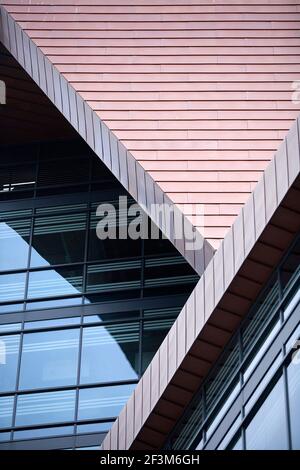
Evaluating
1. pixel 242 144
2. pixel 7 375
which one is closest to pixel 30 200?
pixel 7 375

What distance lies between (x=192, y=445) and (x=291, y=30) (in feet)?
30.8

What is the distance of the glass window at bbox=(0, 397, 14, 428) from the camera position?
65.3ft

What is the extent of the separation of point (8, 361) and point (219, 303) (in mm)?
8546

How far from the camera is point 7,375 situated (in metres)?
20.6

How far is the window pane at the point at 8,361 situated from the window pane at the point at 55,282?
1.09 meters

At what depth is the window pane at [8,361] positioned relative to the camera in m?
20.5

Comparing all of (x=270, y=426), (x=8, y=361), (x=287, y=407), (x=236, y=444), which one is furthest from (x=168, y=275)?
(x=287, y=407)

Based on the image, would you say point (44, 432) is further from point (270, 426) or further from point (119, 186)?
point (270, 426)

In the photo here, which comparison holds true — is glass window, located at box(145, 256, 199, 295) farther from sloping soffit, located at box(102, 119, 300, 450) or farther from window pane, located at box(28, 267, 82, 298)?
sloping soffit, located at box(102, 119, 300, 450)

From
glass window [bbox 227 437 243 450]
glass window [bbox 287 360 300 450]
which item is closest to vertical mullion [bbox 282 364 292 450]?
glass window [bbox 287 360 300 450]

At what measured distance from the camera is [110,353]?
2041cm

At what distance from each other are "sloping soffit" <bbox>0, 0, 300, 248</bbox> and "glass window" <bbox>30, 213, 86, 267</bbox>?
3.22 m

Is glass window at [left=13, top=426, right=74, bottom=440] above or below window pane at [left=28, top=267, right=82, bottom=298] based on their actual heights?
below

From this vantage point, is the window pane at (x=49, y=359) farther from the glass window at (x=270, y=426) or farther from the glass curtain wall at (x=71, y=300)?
the glass window at (x=270, y=426)
